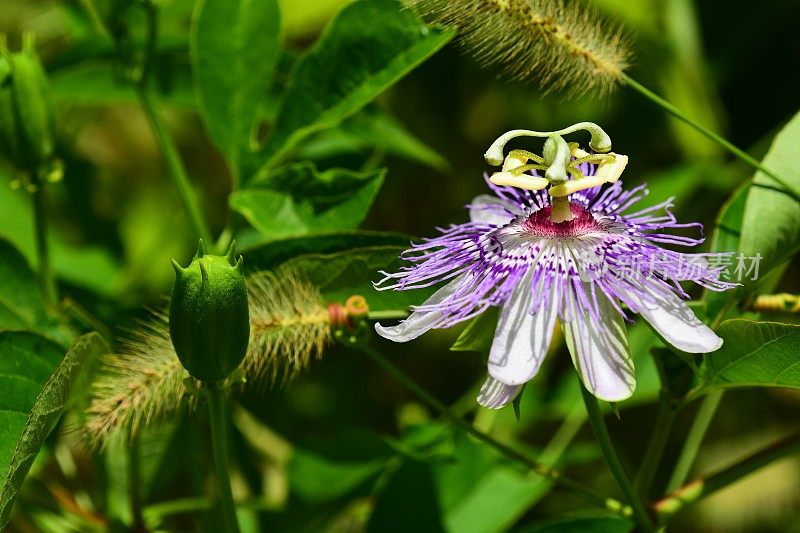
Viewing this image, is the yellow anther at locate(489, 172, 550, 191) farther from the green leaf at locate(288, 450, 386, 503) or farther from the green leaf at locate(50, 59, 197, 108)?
the green leaf at locate(50, 59, 197, 108)

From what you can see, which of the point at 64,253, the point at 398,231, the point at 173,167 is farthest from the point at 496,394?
the point at 398,231

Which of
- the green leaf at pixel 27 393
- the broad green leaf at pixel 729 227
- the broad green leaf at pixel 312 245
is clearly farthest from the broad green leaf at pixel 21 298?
the broad green leaf at pixel 729 227

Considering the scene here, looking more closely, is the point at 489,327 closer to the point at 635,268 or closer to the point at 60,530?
the point at 635,268

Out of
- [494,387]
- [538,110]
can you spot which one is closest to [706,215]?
[538,110]

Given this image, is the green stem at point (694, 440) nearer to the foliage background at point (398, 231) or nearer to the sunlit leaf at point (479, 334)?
the foliage background at point (398, 231)

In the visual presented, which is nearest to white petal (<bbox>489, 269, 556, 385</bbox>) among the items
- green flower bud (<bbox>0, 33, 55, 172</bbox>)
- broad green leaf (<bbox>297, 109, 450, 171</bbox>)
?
broad green leaf (<bbox>297, 109, 450, 171</bbox>)
